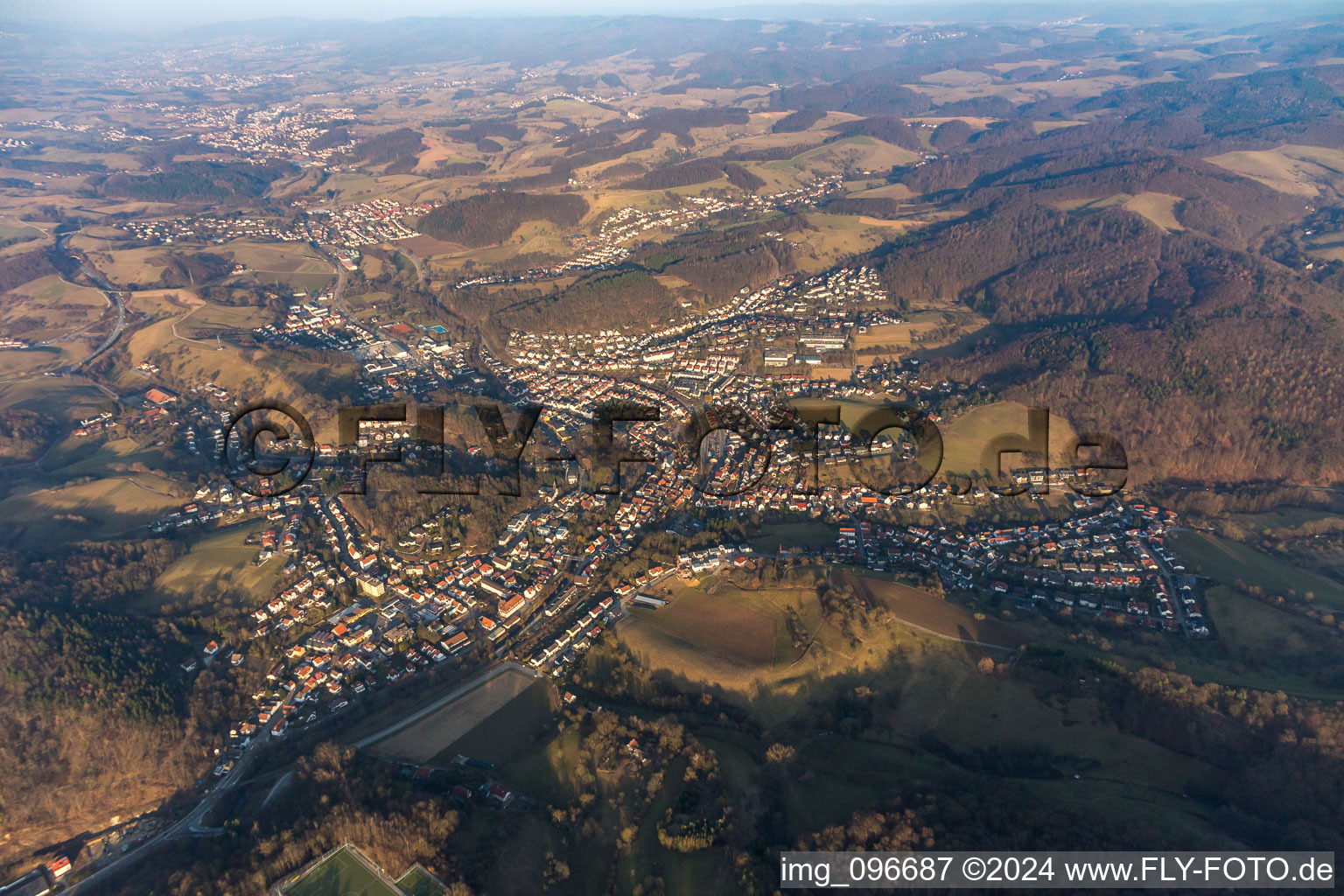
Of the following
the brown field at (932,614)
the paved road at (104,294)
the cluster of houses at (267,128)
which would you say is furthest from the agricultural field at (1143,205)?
the cluster of houses at (267,128)

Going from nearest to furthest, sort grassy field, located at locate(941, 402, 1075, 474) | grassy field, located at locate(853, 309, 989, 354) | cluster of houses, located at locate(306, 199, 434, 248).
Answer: grassy field, located at locate(941, 402, 1075, 474) < grassy field, located at locate(853, 309, 989, 354) < cluster of houses, located at locate(306, 199, 434, 248)

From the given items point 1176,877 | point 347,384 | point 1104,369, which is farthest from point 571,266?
point 1176,877

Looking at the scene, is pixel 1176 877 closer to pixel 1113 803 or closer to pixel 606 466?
pixel 1113 803

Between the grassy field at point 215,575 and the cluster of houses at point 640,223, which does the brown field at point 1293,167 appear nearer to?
the cluster of houses at point 640,223

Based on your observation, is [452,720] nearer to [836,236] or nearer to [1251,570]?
[1251,570]

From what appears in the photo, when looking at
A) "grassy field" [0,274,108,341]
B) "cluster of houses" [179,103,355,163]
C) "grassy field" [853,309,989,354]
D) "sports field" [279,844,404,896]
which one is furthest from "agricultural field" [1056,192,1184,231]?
"cluster of houses" [179,103,355,163]

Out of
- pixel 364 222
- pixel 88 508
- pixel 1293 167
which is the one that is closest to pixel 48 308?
pixel 364 222

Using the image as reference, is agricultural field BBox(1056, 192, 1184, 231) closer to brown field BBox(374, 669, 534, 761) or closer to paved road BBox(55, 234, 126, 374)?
brown field BBox(374, 669, 534, 761)
